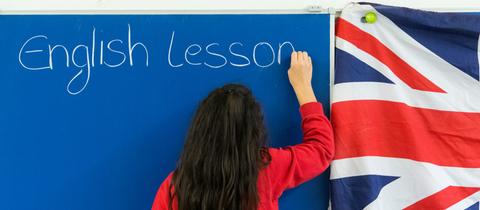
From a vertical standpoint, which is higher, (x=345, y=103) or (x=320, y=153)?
(x=345, y=103)

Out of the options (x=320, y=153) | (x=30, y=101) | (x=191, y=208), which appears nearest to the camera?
(x=191, y=208)

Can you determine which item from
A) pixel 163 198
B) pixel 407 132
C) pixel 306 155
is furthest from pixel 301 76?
pixel 163 198

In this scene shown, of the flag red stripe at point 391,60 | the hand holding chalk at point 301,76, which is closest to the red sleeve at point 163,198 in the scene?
the hand holding chalk at point 301,76

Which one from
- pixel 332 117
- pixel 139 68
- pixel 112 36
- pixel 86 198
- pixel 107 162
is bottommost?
pixel 86 198

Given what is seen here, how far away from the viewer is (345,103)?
45.8 inches

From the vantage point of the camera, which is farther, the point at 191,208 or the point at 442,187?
the point at 442,187

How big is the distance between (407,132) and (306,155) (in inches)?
13.8

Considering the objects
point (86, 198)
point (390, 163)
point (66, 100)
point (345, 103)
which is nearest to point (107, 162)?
point (86, 198)

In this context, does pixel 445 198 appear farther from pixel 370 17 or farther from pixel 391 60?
pixel 370 17

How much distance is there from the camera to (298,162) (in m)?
1.04

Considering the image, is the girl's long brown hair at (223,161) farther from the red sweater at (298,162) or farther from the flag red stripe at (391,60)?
the flag red stripe at (391,60)

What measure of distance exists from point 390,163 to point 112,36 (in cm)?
96

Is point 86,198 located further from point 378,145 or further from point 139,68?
point 378,145

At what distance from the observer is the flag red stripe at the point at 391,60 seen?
117 centimetres
